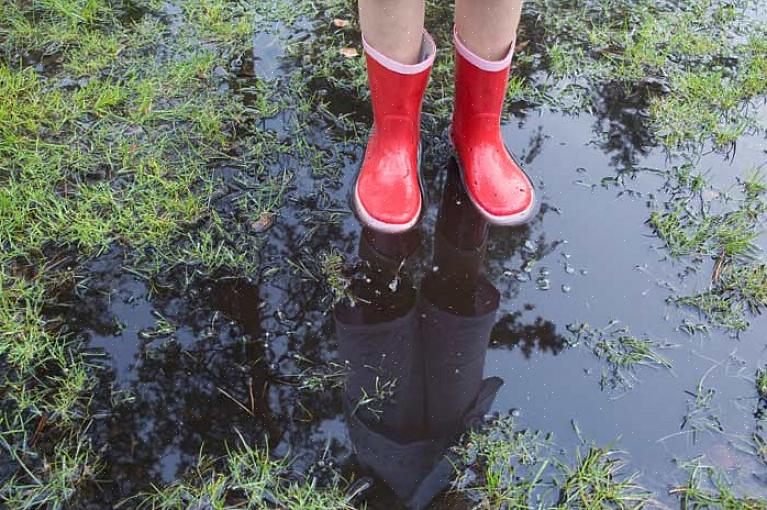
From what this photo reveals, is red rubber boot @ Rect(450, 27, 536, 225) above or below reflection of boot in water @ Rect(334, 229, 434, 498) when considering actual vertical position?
above

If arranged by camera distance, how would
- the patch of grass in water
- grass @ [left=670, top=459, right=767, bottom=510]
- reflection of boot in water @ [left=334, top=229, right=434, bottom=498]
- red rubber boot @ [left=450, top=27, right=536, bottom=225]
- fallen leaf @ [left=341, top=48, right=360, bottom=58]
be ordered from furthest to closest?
1. fallen leaf @ [left=341, top=48, right=360, bottom=58]
2. the patch of grass in water
3. red rubber boot @ [left=450, top=27, right=536, bottom=225]
4. reflection of boot in water @ [left=334, top=229, right=434, bottom=498]
5. grass @ [left=670, top=459, right=767, bottom=510]

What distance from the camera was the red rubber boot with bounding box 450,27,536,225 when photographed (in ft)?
6.56

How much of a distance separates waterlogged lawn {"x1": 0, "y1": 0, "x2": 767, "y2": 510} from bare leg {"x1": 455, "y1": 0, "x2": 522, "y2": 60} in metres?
0.48

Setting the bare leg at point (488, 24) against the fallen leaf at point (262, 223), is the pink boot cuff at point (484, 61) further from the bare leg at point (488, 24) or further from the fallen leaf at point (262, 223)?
the fallen leaf at point (262, 223)

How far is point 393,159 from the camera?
6.73 feet

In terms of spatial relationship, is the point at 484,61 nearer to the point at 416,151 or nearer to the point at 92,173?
the point at 416,151

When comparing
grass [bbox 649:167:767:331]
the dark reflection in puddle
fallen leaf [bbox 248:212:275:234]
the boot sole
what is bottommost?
the dark reflection in puddle

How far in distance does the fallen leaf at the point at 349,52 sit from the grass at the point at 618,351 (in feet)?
5.29

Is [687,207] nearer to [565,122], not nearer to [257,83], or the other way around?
[565,122]

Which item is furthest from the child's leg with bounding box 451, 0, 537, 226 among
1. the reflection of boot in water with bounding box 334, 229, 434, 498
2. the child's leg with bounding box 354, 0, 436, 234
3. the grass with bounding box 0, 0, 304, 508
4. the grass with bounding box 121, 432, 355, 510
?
the grass with bounding box 121, 432, 355, 510

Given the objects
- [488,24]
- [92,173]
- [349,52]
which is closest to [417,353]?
[488,24]

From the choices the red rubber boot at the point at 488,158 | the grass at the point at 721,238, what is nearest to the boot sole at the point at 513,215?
the red rubber boot at the point at 488,158

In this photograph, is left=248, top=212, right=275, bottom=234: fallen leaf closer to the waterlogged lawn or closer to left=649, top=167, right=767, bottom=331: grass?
the waterlogged lawn

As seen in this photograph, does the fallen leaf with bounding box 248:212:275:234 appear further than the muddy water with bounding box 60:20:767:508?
Yes
